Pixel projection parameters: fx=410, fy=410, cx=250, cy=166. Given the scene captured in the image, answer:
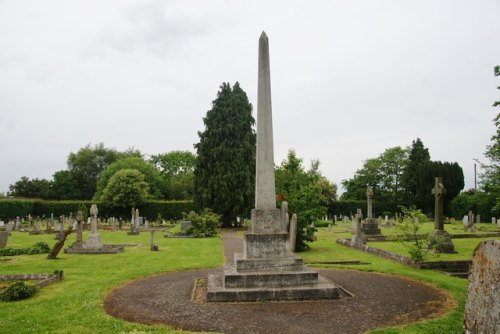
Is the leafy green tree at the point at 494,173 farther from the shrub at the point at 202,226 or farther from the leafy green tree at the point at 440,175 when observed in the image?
the leafy green tree at the point at 440,175

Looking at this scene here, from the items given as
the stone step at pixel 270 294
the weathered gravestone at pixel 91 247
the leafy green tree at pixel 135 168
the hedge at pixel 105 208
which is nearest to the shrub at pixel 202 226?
Answer: the weathered gravestone at pixel 91 247

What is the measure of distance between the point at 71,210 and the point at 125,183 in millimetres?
6559

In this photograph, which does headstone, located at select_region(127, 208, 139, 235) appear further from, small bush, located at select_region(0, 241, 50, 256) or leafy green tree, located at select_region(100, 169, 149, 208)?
leafy green tree, located at select_region(100, 169, 149, 208)

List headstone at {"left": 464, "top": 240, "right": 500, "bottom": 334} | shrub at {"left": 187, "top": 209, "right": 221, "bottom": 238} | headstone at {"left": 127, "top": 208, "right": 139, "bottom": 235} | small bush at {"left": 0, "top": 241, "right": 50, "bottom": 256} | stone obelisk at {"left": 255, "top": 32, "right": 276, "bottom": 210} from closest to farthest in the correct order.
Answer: headstone at {"left": 464, "top": 240, "right": 500, "bottom": 334} < stone obelisk at {"left": 255, "top": 32, "right": 276, "bottom": 210} < small bush at {"left": 0, "top": 241, "right": 50, "bottom": 256} < shrub at {"left": 187, "top": 209, "right": 221, "bottom": 238} < headstone at {"left": 127, "top": 208, "right": 139, "bottom": 235}

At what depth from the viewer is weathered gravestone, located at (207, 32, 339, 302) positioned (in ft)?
29.3

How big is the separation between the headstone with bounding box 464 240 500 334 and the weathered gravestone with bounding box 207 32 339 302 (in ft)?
18.8

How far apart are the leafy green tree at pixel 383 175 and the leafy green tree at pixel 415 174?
1.84 meters

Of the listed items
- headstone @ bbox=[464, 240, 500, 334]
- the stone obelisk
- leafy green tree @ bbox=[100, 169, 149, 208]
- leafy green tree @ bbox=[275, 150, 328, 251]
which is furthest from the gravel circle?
leafy green tree @ bbox=[100, 169, 149, 208]

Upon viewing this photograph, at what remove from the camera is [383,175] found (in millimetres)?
60500

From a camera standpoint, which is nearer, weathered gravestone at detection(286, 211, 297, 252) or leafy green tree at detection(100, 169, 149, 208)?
weathered gravestone at detection(286, 211, 297, 252)

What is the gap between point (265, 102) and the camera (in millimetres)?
10438

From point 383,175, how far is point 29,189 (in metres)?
52.7

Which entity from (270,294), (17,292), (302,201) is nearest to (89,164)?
(302,201)

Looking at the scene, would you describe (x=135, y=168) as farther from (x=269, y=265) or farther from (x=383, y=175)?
(x=269, y=265)
